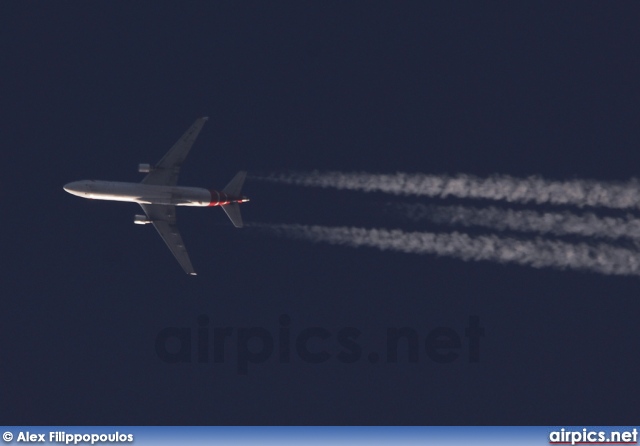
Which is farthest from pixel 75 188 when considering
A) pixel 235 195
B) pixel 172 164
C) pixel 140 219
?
pixel 235 195

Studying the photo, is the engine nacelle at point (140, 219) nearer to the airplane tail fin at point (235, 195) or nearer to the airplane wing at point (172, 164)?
the airplane wing at point (172, 164)

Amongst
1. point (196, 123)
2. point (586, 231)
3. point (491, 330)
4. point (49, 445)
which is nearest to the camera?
point (49, 445)

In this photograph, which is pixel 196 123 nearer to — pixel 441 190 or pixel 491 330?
pixel 441 190

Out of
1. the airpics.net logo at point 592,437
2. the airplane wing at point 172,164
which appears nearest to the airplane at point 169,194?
the airplane wing at point 172,164

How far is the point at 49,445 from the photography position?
3696 inches

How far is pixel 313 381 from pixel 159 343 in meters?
14.0

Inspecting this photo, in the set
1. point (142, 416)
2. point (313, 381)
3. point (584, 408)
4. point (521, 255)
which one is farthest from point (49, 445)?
point (584, 408)

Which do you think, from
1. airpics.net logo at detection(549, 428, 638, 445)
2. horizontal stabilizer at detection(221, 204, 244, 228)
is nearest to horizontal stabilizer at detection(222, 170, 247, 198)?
horizontal stabilizer at detection(221, 204, 244, 228)

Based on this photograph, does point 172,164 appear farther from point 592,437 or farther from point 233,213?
point 592,437

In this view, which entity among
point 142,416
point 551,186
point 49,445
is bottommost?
point 49,445

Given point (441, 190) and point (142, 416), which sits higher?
point (441, 190)
